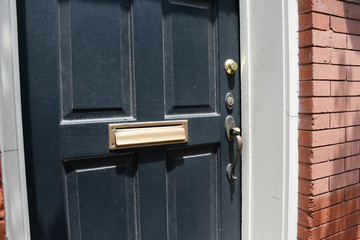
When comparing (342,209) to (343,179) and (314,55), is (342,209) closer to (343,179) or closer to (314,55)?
(343,179)

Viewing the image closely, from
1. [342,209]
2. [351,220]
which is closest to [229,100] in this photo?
[342,209]

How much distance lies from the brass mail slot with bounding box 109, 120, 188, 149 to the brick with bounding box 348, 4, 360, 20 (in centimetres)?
105

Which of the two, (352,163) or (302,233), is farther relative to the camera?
(352,163)

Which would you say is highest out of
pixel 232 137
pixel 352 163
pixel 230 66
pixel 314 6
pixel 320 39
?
pixel 314 6

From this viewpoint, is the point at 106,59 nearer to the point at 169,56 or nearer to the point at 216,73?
the point at 169,56

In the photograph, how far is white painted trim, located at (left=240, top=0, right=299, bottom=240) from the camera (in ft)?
4.37

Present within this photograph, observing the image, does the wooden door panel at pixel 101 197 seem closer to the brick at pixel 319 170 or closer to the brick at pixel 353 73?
the brick at pixel 319 170

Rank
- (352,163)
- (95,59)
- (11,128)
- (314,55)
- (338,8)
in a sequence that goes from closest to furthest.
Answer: (11,128) → (95,59) → (314,55) → (338,8) → (352,163)

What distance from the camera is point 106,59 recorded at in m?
1.21

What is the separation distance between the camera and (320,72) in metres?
1.33

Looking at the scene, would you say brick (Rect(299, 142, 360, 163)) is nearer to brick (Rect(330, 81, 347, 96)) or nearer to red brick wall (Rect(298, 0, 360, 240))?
red brick wall (Rect(298, 0, 360, 240))

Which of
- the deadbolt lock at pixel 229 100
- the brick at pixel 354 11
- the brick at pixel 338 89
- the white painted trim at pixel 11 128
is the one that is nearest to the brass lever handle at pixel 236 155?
the deadbolt lock at pixel 229 100

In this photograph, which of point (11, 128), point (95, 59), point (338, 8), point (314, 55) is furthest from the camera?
point (338, 8)

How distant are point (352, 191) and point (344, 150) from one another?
0.26 metres
